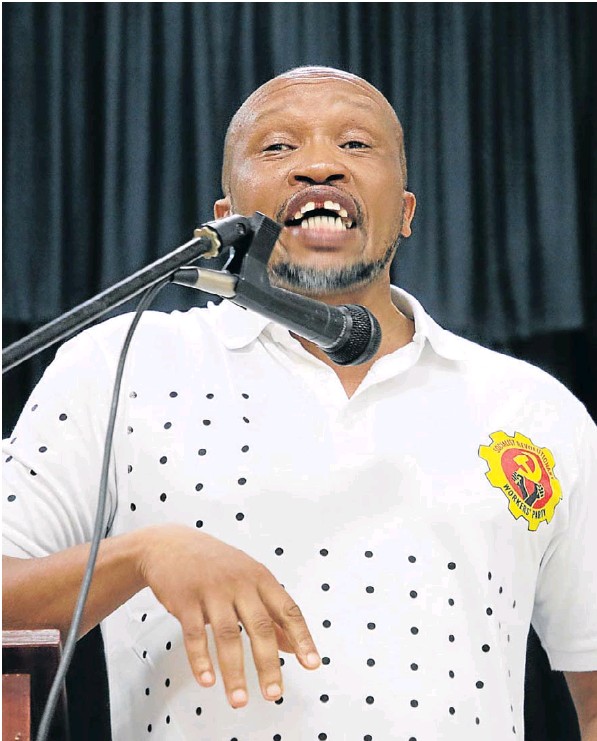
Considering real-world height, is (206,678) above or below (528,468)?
below

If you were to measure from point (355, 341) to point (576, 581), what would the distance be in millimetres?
662

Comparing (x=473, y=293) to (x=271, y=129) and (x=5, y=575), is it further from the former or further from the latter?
(x=5, y=575)

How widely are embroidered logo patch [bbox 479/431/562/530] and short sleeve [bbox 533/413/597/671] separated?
0.16 feet

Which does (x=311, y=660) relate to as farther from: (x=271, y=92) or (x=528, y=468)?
(x=271, y=92)

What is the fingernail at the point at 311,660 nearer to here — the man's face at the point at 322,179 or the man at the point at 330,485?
the man at the point at 330,485

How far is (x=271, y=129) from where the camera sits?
1566mm

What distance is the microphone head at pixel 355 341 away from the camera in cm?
93

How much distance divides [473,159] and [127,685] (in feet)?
4.44

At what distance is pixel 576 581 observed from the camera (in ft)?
4.80

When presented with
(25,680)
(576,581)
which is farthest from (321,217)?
(25,680)

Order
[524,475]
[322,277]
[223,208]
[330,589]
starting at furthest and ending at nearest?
[223,208], [322,277], [524,475], [330,589]

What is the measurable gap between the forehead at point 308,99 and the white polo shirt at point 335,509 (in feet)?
0.91

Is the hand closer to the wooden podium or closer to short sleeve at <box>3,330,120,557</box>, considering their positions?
the wooden podium

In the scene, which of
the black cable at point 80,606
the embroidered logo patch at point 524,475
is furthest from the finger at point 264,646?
the embroidered logo patch at point 524,475
